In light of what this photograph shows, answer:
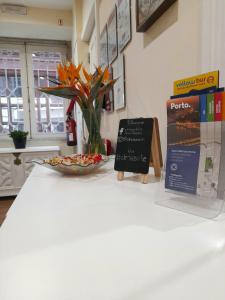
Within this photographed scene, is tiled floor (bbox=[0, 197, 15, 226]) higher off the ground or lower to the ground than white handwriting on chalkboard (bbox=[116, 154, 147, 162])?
lower

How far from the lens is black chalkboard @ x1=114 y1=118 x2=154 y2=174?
28.6 inches

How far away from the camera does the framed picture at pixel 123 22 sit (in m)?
1.25

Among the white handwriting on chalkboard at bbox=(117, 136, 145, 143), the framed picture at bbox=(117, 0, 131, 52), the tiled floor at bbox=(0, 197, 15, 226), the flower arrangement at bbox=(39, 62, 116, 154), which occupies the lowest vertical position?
the tiled floor at bbox=(0, 197, 15, 226)

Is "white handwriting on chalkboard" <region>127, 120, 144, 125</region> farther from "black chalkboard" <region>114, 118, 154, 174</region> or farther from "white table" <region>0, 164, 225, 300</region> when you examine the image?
"white table" <region>0, 164, 225, 300</region>

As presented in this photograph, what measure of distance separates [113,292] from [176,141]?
384 mm

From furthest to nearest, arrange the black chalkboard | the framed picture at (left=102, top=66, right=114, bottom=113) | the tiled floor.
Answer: the tiled floor → the framed picture at (left=102, top=66, right=114, bottom=113) → the black chalkboard

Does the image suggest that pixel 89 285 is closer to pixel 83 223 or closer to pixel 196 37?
pixel 83 223

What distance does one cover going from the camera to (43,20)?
9.96 feet

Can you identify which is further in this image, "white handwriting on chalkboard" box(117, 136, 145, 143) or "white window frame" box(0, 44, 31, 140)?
"white window frame" box(0, 44, 31, 140)

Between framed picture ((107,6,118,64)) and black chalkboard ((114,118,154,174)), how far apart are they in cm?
93

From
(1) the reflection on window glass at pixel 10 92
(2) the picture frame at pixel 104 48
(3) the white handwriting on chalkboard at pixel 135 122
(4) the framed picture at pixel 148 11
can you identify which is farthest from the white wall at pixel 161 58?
(1) the reflection on window glass at pixel 10 92

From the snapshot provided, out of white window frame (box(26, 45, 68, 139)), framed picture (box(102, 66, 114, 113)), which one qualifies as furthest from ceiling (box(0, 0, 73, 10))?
framed picture (box(102, 66, 114, 113))

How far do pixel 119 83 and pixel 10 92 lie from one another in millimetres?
2691

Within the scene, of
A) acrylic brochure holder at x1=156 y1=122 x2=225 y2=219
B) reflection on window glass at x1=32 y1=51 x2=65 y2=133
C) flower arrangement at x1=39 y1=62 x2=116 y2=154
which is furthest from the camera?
reflection on window glass at x1=32 y1=51 x2=65 y2=133
